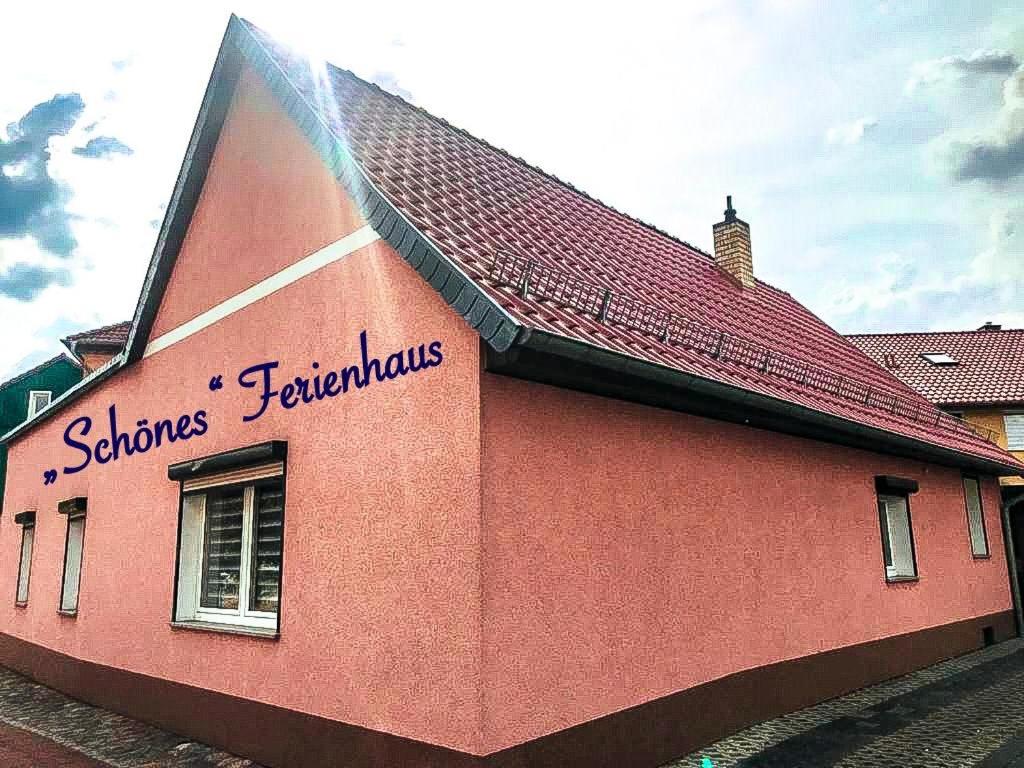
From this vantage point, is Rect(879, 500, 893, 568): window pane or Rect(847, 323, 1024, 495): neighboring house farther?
Rect(847, 323, 1024, 495): neighboring house

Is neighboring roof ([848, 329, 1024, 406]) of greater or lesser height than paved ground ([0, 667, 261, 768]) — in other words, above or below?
above

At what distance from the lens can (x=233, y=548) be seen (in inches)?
269

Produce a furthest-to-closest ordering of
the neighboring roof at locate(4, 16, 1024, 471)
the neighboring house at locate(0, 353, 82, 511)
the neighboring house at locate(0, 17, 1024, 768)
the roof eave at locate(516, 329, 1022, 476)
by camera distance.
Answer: the neighboring house at locate(0, 353, 82, 511)
the neighboring roof at locate(4, 16, 1024, 471)
the neighboring house at locate(0, 17, 1024, 768)
the roof eave at locate(516, 329, 1022, 476)

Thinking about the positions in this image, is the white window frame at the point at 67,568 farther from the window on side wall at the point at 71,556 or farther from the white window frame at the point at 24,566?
the white window frame at the point at 24,566

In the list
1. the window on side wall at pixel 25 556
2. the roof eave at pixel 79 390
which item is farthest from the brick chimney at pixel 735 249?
the window on side wall at pixel 25 556

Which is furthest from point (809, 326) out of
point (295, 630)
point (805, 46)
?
point (295, 630)

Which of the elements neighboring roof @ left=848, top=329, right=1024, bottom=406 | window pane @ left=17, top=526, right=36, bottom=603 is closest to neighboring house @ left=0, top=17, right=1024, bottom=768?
window pane @ left=17, top=526, right=36, bottom=603

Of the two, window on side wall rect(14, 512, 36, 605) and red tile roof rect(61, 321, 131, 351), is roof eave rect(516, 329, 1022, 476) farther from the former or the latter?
red tile roof rect(61, 321, 131, 351)

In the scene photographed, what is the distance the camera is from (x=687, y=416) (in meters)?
6.17

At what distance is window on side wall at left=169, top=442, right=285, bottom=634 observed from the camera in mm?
6242

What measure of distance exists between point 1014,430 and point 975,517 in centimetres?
1530

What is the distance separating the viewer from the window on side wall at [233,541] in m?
6.24

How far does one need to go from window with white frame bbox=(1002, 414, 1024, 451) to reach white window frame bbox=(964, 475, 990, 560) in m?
14.7

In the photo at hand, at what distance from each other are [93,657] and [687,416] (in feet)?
23.4
